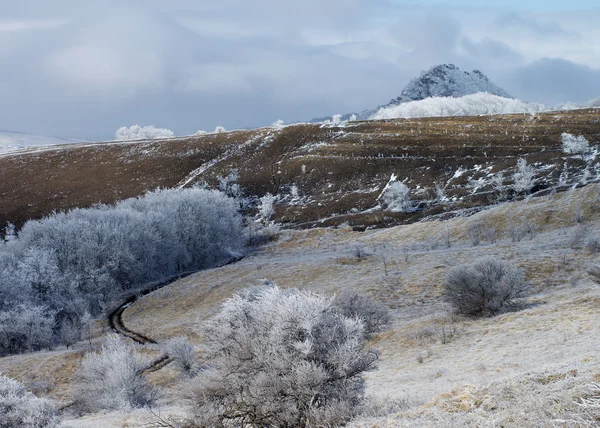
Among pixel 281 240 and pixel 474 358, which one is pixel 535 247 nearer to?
pixel 474 358

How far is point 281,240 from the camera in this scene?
84.1 meters

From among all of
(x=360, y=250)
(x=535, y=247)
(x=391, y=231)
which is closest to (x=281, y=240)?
(x=391, y=231)

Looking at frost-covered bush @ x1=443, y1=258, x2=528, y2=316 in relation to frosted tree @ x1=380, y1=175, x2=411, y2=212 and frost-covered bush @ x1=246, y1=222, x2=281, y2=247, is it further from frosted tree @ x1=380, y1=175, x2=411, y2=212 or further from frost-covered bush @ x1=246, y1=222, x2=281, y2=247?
frosted tree @ x1=380, y1=175, x2=411, y2=212

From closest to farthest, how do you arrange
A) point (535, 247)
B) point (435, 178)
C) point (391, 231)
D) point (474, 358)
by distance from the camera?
point (474, 358) → point (535, 247) → point (391, 231) → point (435, 178)

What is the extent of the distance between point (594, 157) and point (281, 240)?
71.6 meters

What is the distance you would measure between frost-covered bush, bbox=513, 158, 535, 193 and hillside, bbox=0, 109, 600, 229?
144cm

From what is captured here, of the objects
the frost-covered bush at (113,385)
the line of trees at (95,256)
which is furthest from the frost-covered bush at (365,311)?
the line of trees at (95,256)

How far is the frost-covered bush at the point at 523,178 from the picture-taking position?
93275 millimetres

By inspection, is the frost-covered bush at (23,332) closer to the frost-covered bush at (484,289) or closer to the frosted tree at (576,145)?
the frost-covered bush at (484,289)

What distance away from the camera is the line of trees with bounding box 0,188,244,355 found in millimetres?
48531

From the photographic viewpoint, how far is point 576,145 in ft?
368

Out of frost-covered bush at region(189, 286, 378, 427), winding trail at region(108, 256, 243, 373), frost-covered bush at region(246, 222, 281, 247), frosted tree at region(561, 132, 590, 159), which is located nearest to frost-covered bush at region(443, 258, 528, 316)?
frost-covered bush at region(189, 286, 378, 427)

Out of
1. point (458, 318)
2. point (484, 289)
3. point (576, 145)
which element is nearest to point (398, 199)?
point (576, 145)

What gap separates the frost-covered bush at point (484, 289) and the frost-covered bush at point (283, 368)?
15567mm
